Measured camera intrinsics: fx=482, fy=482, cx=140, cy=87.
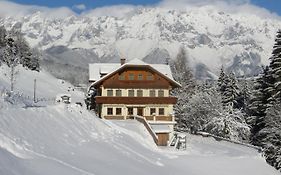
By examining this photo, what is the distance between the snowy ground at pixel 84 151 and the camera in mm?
20422

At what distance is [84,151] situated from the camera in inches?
1020

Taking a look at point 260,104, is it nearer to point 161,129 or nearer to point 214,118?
point 214,118

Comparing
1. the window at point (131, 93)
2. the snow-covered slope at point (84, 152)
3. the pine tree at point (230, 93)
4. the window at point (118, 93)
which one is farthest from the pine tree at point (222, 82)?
the snow-covered slope at point (84, 152)

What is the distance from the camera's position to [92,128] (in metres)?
Result: 33.2

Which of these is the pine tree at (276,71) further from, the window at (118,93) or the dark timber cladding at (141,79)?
the window at (118,93)

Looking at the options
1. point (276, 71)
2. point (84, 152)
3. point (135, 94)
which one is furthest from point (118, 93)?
point (84, 152)

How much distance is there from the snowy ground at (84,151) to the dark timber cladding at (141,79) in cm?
1628

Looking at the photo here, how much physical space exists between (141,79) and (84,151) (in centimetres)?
3480

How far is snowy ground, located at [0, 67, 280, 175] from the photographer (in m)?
20.4

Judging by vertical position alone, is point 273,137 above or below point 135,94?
below

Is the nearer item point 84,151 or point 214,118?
point 84,151

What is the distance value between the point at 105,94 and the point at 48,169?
4044 cm

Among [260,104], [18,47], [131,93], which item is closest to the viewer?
[260,104]

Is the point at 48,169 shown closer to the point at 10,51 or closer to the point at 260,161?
the point at 260,161
